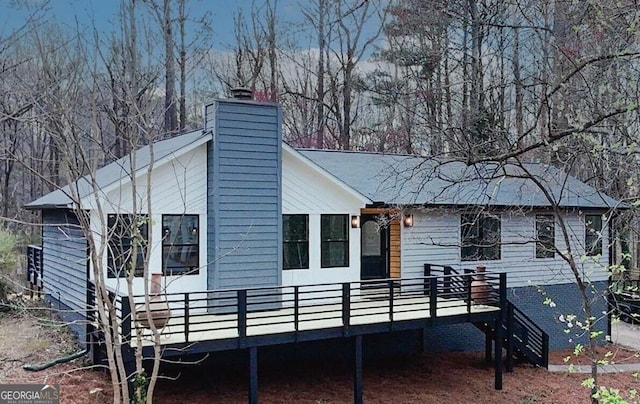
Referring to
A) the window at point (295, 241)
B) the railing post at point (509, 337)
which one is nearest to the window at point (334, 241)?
the window at point (295, 241)

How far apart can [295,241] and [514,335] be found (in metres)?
5.02

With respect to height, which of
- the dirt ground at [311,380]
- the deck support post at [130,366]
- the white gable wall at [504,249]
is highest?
the white gable wall at [504,249]

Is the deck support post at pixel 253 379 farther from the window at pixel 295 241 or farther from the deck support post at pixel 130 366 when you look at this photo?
the window at pixel 295 241

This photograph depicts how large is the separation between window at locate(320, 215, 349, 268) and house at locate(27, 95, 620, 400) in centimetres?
3

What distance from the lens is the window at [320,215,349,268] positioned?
10.8 m

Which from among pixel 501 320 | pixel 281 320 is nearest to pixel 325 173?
pixel 281 320

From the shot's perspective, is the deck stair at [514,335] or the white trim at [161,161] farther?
the deck stair at [514,335]

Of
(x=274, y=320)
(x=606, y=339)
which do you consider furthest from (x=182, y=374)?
(x=606, y=339)

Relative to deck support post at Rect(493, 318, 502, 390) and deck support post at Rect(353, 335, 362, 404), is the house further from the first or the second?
deck support post at Rect(353, 335, 362, 404)

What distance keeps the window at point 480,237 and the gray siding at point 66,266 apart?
317 inches

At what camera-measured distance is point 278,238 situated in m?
9.98

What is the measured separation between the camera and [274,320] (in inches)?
360

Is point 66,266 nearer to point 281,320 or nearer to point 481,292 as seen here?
point 281,320

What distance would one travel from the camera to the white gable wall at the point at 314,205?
34.0ft
